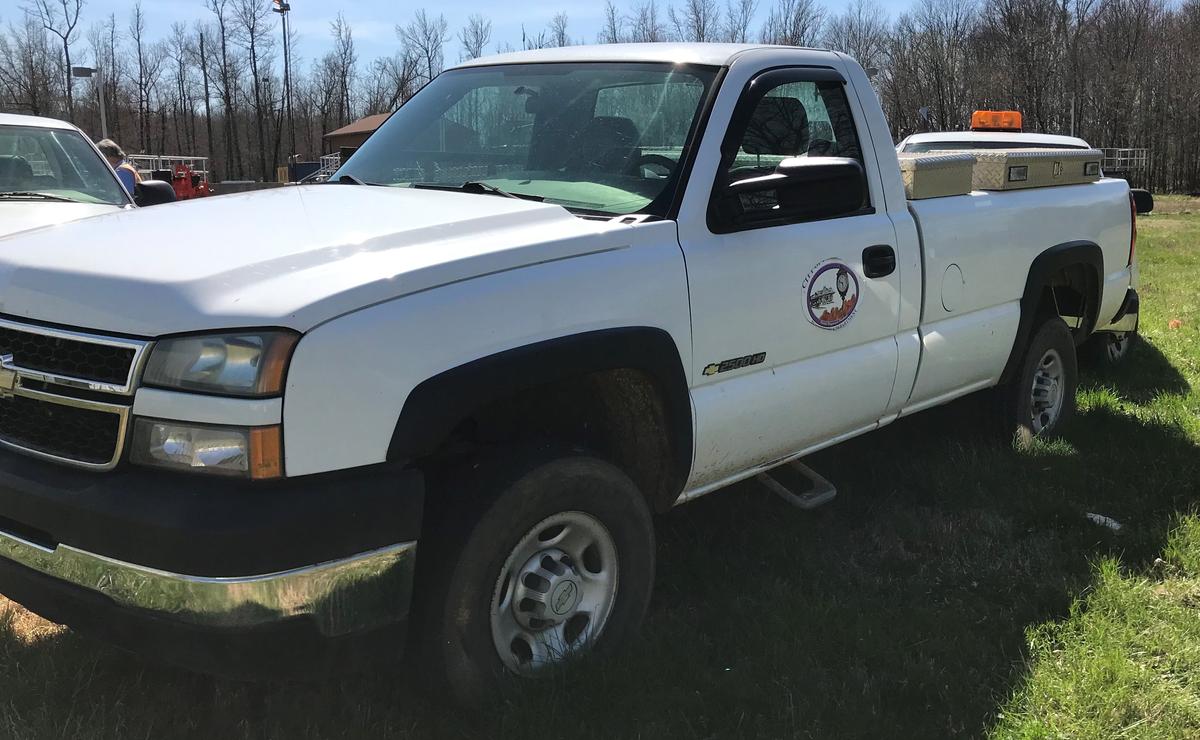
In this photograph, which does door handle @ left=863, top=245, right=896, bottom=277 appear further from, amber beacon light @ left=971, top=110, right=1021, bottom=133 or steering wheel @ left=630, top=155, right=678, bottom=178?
amber beacon light @ left=971, top=110, right=1021, bottom=133

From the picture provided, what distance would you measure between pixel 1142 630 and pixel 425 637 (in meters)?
2.46

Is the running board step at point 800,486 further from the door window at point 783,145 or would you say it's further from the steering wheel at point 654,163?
the steering wheel at point 654,163

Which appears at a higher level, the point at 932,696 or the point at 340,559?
the point at 340,559

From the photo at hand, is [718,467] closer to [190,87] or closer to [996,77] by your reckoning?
[996,77]

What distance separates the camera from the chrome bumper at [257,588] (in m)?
2.18

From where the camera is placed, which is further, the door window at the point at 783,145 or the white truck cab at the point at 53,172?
the white truck cab at the point at 53,172

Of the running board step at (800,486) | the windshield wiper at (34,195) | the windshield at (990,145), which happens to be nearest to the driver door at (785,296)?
the running board step at (800,486)

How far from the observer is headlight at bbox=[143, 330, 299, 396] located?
2.18m

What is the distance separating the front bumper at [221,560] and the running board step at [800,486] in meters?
1.96

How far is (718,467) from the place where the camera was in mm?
3314

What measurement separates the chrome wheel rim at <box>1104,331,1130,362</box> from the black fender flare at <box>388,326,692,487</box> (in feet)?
16.8

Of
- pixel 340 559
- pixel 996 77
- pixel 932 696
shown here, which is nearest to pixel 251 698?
pixel 340 559

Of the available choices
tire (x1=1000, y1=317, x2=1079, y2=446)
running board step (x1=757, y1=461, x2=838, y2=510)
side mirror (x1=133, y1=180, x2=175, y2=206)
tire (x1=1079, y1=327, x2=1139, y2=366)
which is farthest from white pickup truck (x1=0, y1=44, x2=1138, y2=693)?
tire (x1=1079, y1=327, x2=1139, y2=366)

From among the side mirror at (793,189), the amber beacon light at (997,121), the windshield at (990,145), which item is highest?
the amber beacon light at (997,121)
